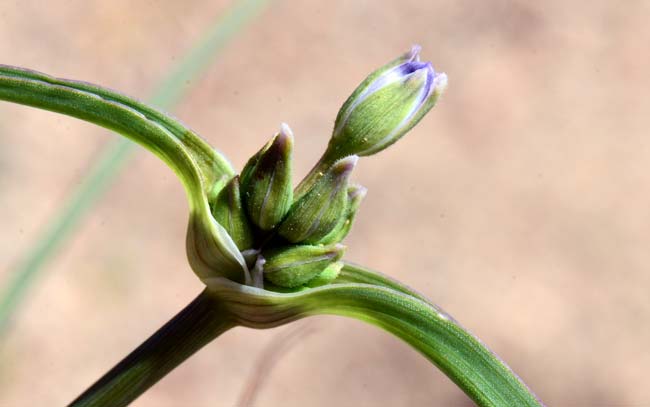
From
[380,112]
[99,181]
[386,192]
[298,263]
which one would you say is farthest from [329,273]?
[386,192]

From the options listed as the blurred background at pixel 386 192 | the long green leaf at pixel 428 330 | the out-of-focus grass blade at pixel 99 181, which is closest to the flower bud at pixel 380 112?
the long green leaf at pixel 428 330

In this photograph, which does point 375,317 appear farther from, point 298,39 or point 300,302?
point 298,39

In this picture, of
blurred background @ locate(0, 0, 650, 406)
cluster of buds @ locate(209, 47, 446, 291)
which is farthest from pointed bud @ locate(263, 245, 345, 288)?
blurred background @ locate(0, 0, 650, 406)

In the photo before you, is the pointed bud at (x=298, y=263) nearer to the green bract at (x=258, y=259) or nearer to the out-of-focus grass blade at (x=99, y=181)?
the green bract at (x=258, y=259)

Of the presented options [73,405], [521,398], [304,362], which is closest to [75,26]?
[304,362]

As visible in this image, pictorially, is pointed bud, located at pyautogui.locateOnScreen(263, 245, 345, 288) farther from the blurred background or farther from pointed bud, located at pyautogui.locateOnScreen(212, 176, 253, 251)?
the blurred background

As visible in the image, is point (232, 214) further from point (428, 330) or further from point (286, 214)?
point (428, 330)
